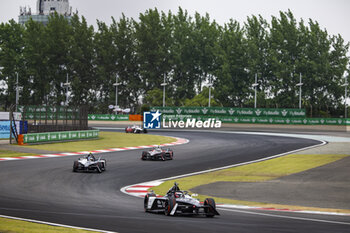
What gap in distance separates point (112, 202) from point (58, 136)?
28592 mm

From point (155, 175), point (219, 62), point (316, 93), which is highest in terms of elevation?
point (219, 62)

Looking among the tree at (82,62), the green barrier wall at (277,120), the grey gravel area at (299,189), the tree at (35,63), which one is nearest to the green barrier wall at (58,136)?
the grey gravel area at (299,189)

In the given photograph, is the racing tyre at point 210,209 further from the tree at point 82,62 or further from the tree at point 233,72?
the tree at point 82,62

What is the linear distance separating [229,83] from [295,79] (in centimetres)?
1453

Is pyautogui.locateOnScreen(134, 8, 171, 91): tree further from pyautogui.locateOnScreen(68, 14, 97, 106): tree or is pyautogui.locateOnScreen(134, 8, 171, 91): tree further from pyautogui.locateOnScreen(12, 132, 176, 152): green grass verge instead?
pyautogui.locateOnScreen(12, 132, 176, 152): green grass verge

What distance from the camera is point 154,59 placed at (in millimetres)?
112438

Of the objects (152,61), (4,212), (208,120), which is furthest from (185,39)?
(4,212)

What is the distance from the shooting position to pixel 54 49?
114875 mm

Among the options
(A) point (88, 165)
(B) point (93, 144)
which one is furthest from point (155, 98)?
(A) point (88, 165)

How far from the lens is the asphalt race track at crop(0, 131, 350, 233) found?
1186cm

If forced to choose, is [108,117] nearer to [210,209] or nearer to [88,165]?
[88,165]

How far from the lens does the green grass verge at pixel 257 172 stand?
2132 cm

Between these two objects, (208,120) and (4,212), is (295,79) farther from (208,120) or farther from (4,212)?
(4,212)

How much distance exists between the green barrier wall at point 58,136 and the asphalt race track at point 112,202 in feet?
30.7
